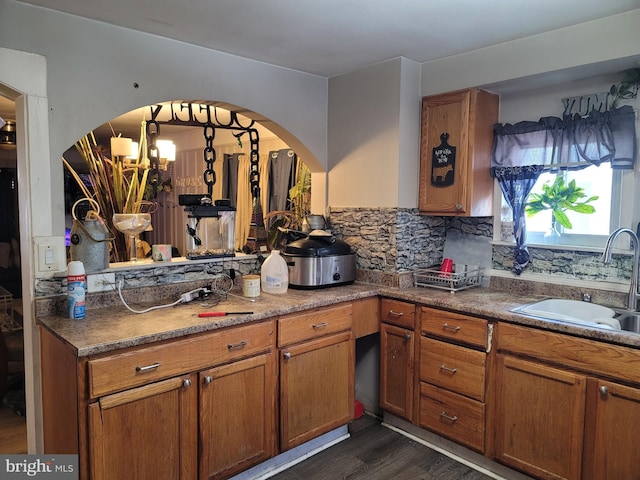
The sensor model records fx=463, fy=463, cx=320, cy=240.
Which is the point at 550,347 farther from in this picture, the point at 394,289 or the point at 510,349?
the point at 394,289

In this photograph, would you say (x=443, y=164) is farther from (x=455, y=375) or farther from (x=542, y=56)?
(x=455, y=375)

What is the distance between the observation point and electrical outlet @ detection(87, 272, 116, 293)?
2188 mm

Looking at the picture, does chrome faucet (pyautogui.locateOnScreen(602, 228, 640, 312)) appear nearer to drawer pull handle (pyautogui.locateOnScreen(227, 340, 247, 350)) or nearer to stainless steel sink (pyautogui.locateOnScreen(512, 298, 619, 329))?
stainless steel sink (pyautogui.locateOnScreen(512, 298, 619, 329))

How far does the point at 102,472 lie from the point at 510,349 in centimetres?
180

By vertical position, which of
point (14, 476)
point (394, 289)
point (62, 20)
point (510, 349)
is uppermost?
point (62, 20)

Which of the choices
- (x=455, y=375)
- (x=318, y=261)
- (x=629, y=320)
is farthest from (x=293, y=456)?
(x=629, y=320)

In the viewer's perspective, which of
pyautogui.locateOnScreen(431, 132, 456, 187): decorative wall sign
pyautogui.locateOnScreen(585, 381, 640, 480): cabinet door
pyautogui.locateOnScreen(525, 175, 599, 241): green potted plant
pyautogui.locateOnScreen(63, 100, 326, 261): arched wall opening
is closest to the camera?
pyautogui.locateOnScreen(585, 381, 640, 480): cabinet door

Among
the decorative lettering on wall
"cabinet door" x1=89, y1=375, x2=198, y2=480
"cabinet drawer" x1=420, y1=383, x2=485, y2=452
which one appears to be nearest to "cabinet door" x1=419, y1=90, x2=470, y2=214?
the decorative lettering on wall

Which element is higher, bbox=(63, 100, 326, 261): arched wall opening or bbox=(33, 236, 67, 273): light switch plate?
bbox=(63, 100, 326, 261): arched wall opening

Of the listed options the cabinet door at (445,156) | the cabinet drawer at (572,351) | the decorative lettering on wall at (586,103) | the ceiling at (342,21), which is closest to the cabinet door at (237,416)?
the cabinet drawer at (572,351)

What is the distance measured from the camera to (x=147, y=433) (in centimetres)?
181

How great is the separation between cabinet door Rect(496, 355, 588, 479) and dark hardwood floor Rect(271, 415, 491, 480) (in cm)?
28

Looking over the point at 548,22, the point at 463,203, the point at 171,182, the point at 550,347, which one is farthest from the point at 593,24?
the point at 171,182

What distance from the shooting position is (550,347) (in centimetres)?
206
